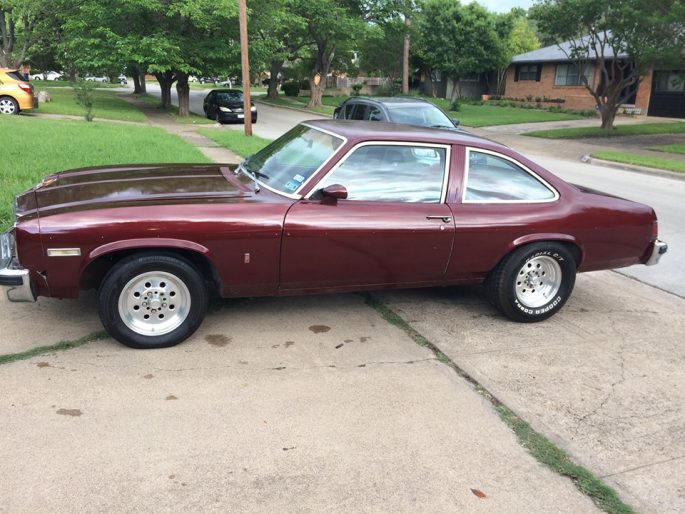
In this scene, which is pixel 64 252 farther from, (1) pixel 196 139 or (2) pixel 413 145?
(1) pixel 196 139

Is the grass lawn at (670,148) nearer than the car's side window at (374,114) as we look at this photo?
No

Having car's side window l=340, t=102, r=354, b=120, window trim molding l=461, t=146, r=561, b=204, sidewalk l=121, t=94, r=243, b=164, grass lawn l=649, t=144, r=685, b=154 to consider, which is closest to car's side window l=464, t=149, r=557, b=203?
window trim molding l=461, t=146, r=561, b=204

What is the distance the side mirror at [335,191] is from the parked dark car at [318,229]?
1 cm

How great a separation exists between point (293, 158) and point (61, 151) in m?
7.57

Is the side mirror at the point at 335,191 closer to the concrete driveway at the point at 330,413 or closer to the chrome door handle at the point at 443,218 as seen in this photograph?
the chrome door handle at the point at 443,218

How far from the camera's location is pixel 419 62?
48.2 metres

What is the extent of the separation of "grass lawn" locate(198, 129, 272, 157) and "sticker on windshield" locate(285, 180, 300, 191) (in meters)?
8.96

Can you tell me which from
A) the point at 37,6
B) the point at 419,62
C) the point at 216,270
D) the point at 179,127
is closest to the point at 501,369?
the point at 216,270

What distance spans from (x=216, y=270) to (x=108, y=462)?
1.49 m

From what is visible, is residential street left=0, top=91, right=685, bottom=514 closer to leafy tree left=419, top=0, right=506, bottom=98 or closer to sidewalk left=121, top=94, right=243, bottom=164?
sidewalk left=121, top=94, right=243, bottom=164

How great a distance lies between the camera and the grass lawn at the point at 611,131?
76.1 ft

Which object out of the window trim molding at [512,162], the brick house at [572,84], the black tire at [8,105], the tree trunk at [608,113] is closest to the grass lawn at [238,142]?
the black tire at [8,105]

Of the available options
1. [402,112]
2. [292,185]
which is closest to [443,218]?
[292,185]

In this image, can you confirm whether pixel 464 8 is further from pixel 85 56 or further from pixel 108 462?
pixel 108 462
